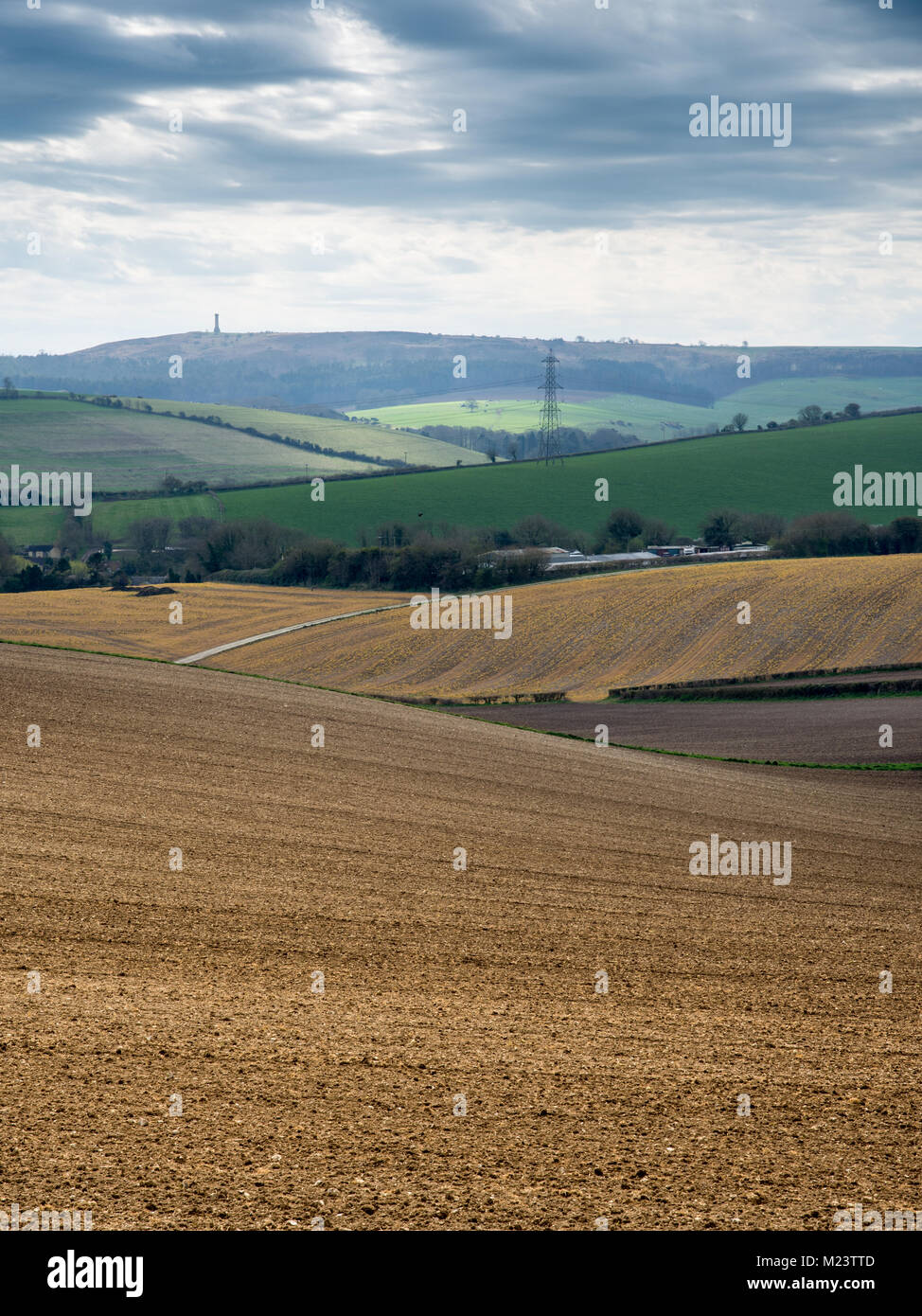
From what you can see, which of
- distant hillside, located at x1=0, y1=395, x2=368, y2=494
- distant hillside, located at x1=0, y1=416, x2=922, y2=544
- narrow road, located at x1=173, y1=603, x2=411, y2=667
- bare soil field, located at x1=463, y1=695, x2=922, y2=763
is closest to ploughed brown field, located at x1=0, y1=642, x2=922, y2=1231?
bare soil field, located at x1=463, y1=695, x2=922, y2=763

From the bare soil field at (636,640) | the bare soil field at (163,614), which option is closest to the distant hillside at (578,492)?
the bare soil field at (163,614)

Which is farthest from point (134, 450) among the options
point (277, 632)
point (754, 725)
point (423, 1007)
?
point (423, 1007)

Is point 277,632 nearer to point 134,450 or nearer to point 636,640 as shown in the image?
point 636,640

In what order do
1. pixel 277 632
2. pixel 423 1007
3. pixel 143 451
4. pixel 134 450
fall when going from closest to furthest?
pixel 423 1007 → pixel 277 632 → pixel 143 451 → pixel 134 450

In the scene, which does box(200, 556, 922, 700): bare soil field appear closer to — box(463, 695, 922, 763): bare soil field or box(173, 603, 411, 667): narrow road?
box(173, 603, 411, 667): narrow road
